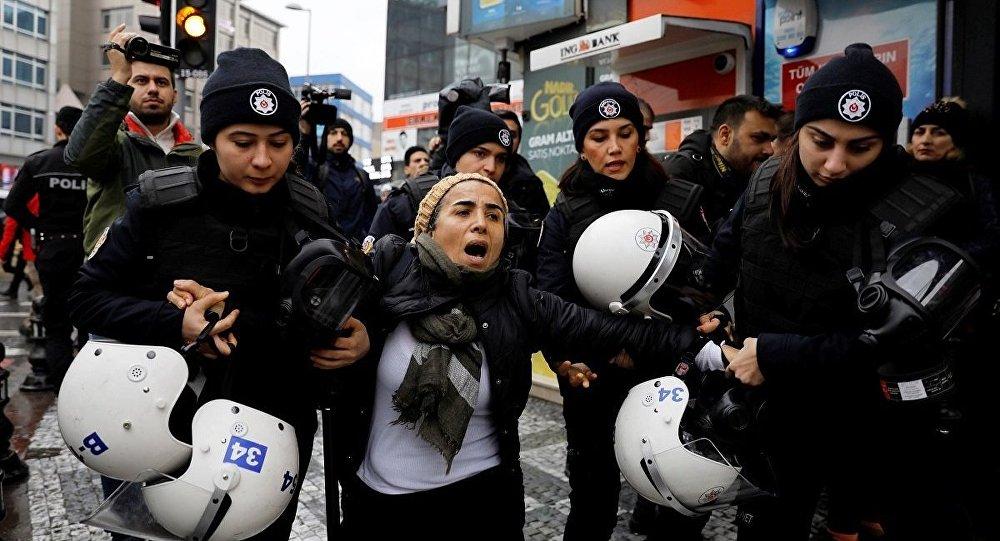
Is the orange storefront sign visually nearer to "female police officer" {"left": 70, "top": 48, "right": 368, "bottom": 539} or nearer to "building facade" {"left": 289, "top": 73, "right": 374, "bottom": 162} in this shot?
"female police officer" {"left": 70, "top": 48, "right": 368, "bottom": 539}

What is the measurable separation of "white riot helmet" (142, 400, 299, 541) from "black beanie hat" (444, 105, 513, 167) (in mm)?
1872

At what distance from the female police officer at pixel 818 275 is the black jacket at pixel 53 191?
474 cm

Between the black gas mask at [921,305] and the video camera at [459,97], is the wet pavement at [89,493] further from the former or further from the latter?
the video camera at [459,97]

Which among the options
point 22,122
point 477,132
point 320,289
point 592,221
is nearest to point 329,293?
point 320,289

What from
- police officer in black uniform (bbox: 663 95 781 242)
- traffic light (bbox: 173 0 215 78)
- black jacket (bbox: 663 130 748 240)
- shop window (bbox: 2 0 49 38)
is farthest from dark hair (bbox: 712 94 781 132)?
shop window (bbox: 2 0 49 38)

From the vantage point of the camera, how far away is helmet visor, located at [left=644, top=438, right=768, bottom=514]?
213cm

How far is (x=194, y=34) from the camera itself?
5.66 m

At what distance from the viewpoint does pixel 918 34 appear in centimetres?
425

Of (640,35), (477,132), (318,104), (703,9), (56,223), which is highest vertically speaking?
(703,9)

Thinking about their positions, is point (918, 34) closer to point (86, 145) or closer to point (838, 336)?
point (838, 336)

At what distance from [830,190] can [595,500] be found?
147 centimetres

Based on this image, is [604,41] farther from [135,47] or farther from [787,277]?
[787,277]

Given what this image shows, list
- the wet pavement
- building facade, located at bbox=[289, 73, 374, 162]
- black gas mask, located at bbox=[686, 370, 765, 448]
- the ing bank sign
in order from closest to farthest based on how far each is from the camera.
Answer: black gas mask, located at bbox=[686, 370, 765, 448] → the wet pavement → the ing bank sign → building facade, located at bbox=[289, 73, 374, 162]

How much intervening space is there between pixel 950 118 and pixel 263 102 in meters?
3.38
